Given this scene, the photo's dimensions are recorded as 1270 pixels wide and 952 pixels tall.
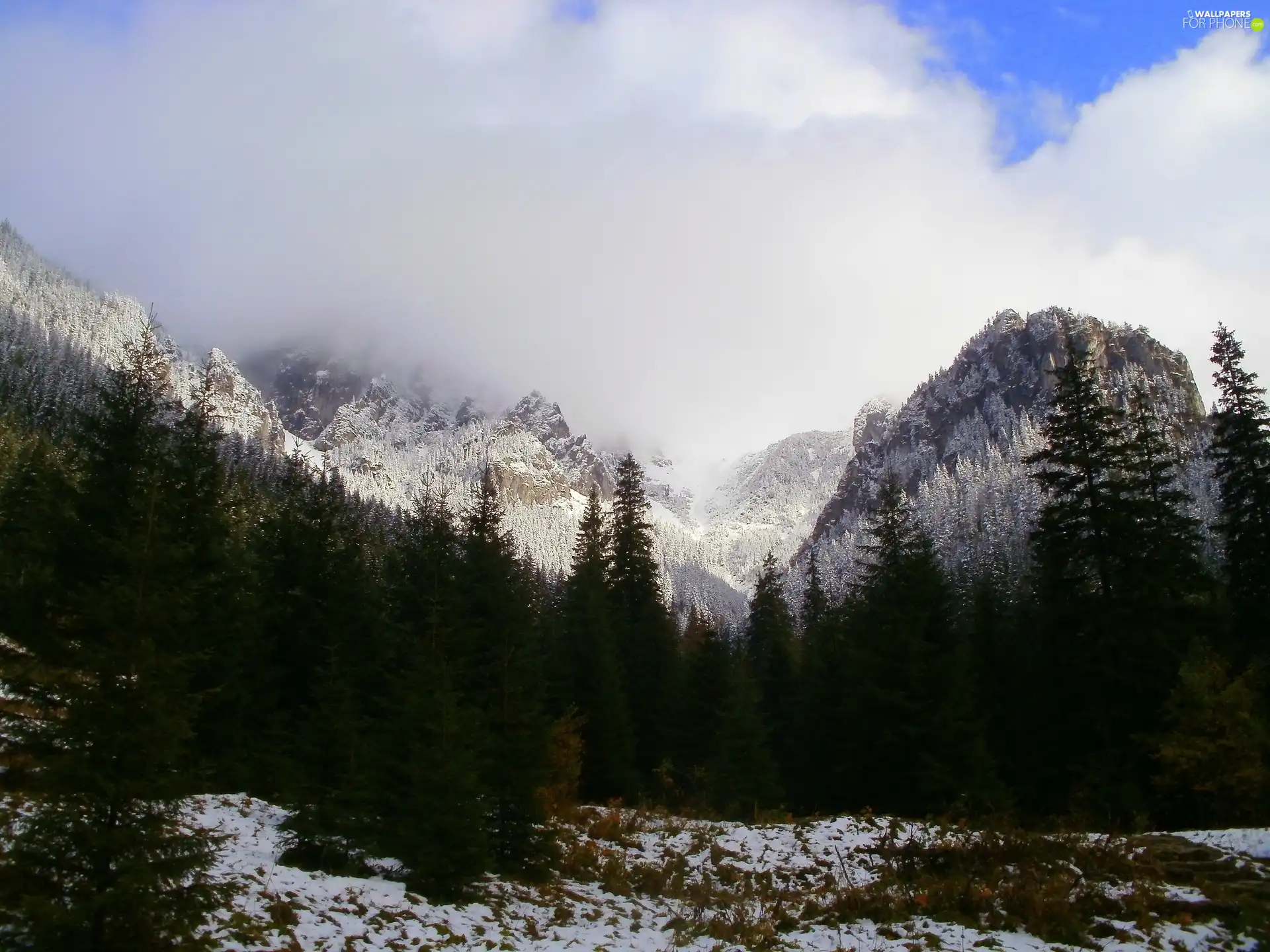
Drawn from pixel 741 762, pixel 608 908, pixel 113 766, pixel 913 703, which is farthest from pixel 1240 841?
pixel 741 762

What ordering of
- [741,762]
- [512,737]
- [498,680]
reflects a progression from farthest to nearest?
[741,762] < [498,680] < [512,737]

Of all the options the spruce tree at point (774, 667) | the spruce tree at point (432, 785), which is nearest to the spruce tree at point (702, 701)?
the spruce tree at point (774, 667)

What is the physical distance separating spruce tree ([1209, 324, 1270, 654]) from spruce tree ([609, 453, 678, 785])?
26529mm

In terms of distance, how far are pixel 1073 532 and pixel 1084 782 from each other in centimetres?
812

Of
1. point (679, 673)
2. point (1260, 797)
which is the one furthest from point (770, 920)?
point (679, 673)

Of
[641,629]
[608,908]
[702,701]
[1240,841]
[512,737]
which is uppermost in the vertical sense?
[641,629]

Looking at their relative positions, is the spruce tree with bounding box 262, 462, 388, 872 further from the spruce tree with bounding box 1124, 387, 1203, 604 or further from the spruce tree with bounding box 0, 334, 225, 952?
the spruce tree with bounding box 1124, 387, 1203, 604

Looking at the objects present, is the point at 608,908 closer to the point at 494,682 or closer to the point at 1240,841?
the point at 494,682

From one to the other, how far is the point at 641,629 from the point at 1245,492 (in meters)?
29.8

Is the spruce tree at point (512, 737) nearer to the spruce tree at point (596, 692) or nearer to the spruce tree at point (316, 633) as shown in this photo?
the spruce tree at point (316, 633)

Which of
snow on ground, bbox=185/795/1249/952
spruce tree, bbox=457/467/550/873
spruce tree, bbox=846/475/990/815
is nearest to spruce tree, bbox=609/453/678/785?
spruce tree, bbox=846/475/990/815

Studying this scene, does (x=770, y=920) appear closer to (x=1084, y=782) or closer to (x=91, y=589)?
(x=91, y=589)

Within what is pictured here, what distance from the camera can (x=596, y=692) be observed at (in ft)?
121

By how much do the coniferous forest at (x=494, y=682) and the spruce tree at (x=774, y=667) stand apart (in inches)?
66.1
